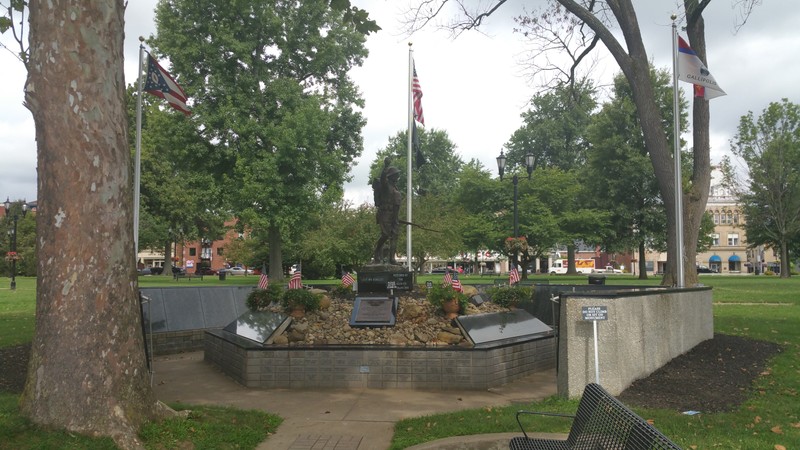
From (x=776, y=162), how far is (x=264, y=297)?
156ft

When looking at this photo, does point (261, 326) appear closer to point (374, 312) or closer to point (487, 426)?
point (374, 312)

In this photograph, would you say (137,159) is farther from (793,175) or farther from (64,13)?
(793,175)

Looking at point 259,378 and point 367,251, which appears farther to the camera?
point 367,251

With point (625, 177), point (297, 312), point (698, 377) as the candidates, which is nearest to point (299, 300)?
point (297, 312)

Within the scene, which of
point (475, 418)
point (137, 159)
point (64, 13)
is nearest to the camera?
point (64, 13)

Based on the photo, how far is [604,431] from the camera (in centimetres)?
400

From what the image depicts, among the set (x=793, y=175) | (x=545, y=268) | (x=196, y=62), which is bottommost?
(x=545, y=268)

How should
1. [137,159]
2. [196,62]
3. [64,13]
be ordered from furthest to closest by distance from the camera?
[196,62] < [137,159] < [64,13]

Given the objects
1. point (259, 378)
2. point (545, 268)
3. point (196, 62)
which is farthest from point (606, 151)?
point (545, 268)

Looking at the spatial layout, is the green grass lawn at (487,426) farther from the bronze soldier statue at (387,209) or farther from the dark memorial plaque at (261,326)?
the bronze soldier statue at (387,209)

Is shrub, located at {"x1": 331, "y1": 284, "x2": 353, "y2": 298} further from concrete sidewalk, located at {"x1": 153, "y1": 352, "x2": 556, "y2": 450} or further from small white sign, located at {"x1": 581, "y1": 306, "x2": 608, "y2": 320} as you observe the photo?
small white sign, located at {"x1": 581, "y1": 306, "x2": 608, "y2": 320}

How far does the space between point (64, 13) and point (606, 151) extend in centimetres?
4470

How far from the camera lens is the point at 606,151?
45812mm

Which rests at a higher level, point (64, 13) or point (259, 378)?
point (64, 13)
